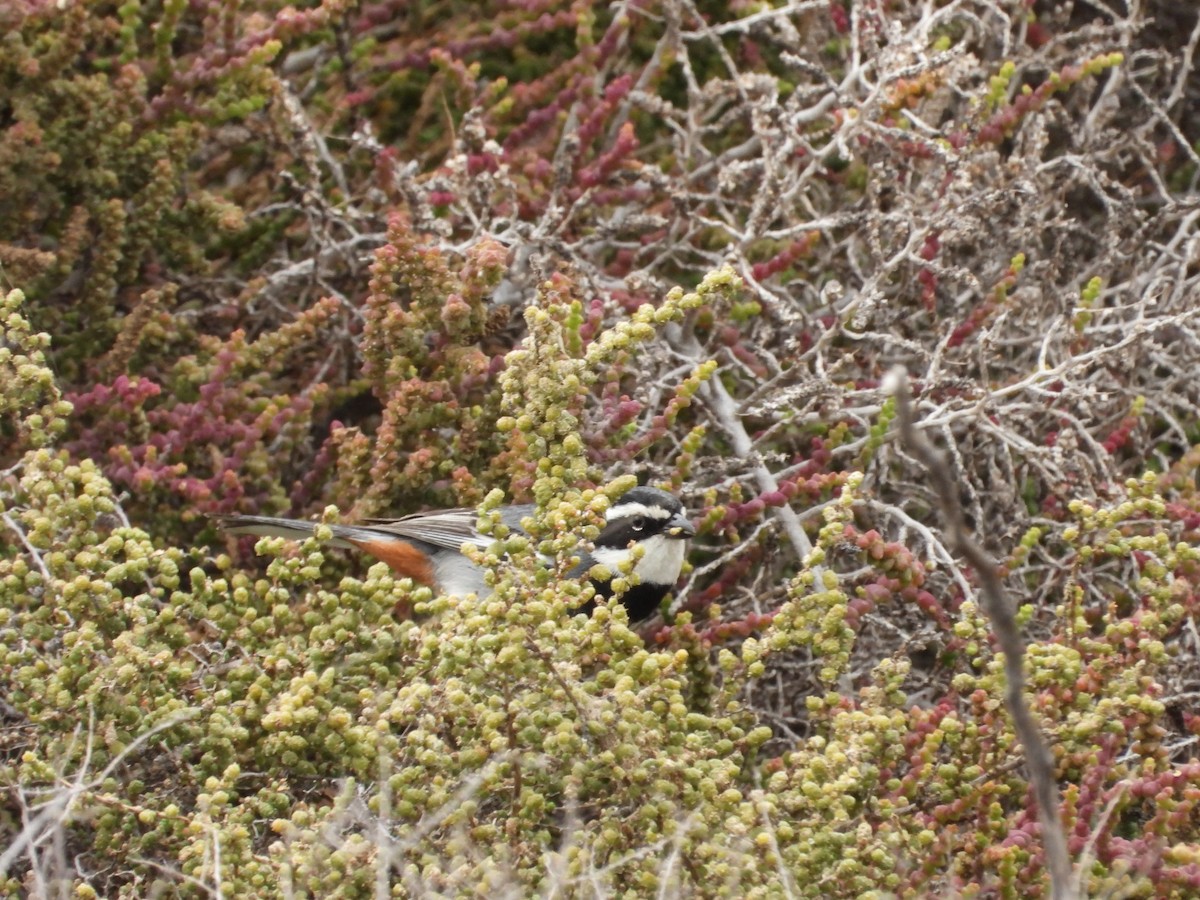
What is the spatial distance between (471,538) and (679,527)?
74 centimetres

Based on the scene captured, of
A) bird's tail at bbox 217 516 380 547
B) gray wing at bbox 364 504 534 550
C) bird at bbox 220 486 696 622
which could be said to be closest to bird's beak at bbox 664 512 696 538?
bird at bbox 220 486 696 622

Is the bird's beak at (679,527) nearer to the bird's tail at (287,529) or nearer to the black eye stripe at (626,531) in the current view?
the black eye stripe at (626,531)

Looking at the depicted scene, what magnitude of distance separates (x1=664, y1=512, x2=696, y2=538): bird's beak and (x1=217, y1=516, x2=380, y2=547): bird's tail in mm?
938

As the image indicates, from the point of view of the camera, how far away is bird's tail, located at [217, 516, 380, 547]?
4582mm

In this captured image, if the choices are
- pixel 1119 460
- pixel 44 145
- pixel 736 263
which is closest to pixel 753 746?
pixel 736 263

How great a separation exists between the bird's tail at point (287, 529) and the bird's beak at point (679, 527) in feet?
3.08

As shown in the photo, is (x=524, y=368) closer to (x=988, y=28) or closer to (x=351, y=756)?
(x=351, y=756)

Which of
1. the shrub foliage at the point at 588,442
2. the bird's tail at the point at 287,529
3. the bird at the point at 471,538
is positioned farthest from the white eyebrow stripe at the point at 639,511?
the bird's tail at the point at 287,529

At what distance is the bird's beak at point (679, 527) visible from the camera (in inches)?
179

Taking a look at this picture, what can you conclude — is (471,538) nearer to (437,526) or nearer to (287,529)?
(437,526)

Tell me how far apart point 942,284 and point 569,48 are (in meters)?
2.17

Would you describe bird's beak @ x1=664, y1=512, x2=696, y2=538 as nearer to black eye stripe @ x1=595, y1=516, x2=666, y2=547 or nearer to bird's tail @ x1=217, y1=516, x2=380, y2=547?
black eye stripe @ x1=595, y1=516, x2=666, y2=547

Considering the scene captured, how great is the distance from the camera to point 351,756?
342 cm

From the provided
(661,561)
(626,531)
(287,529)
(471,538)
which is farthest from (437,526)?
(661,561)
